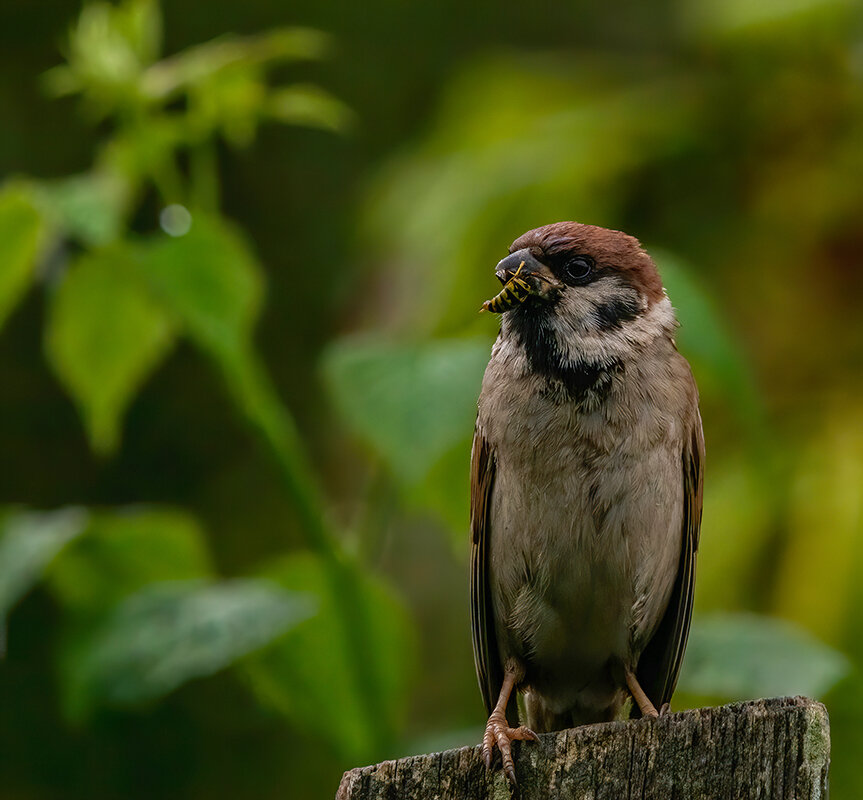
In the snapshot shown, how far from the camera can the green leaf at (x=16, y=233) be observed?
122 inches

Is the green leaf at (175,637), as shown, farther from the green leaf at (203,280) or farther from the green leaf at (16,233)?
the green leaf at (16,233)

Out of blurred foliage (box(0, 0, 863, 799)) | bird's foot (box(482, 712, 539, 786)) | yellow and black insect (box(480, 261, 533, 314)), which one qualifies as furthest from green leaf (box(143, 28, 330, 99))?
bird's foot (box(482, 712, 539, 786))

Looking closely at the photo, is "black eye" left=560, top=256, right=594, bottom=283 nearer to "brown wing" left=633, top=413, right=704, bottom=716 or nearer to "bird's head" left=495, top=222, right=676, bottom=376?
"bird's head" left=495, top=222, right=676, bottom=376

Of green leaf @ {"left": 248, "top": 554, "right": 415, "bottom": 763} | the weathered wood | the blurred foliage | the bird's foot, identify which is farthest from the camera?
green leaf @ {"left": 248, "top": 554, "right": 415, "bottom": 763}

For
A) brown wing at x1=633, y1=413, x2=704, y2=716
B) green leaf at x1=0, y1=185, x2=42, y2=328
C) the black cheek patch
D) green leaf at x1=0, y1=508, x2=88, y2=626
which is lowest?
brown wing at x1=633, y1=413, x2=704, y2=716

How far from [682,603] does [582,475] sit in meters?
0.49

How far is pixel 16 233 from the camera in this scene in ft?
10.4

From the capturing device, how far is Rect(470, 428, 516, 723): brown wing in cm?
323

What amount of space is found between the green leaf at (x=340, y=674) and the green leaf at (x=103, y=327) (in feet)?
2.38

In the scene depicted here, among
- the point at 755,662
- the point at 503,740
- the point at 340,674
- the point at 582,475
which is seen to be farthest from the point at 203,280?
the point at 755,662

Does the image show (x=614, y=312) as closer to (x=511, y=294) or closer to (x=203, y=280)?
(x=511, y=294)

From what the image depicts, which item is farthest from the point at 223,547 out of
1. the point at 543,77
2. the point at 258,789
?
the point at 543,77

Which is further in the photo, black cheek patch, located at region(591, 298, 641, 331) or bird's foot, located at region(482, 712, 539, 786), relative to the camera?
black cheek patch, located at region(591, 298, 641, 331)

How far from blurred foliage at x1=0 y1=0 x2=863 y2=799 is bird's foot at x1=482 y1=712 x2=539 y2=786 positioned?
72 cm
